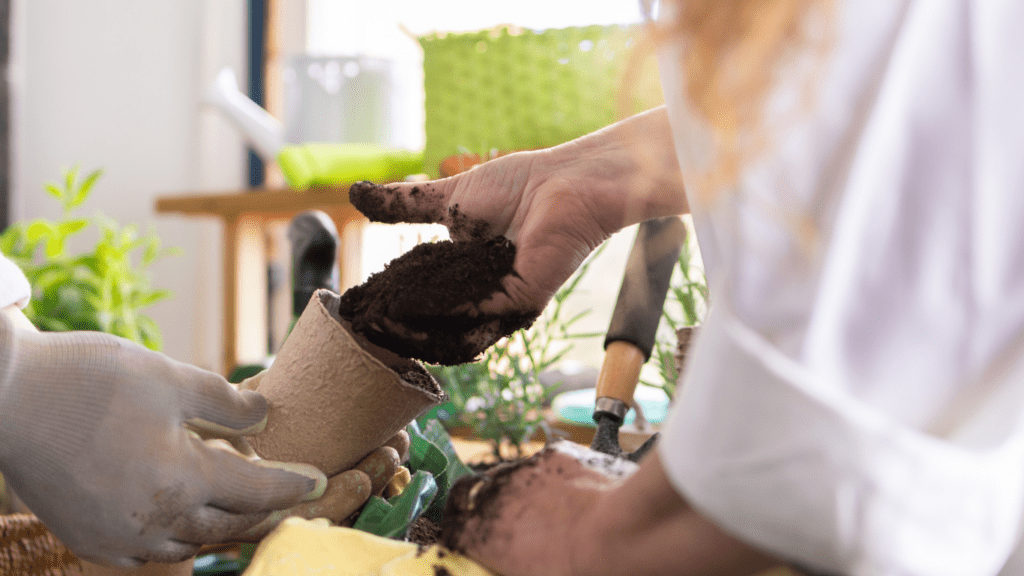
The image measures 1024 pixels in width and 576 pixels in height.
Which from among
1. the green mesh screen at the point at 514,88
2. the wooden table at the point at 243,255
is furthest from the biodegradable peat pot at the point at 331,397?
the wooden table at the point at 243,255

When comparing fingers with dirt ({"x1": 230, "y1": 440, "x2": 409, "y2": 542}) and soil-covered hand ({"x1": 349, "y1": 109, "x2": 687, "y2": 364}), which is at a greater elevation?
soil-covered hand ({"x1": 349, "y1": 109, "x2": 687, "y2": 364})

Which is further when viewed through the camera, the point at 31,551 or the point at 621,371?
the point at 621,371

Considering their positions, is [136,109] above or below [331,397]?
above

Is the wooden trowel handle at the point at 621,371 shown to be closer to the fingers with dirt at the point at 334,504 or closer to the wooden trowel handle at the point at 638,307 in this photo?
the wooden trowel handle at the point at 638,307

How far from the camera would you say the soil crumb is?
48 centimetres

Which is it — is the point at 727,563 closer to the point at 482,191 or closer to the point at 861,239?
the point at 861,239

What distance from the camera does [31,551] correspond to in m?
0.52

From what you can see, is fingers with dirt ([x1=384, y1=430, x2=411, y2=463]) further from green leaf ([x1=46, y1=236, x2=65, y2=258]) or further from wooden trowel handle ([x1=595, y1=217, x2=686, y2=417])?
green leaf ([x1=46, y1=236, x2=65, y2=258])

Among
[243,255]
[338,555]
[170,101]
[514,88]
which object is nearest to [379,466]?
[338,555]

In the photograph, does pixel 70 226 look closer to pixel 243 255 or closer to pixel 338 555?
pixel 243 255

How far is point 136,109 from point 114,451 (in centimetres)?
160

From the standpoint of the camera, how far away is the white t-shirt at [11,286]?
0.46 meters

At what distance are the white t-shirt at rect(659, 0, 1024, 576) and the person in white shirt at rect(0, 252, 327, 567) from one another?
0.28 meters

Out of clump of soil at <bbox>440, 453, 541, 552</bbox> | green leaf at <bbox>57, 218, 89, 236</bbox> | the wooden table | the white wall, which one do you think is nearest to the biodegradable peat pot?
clump of soil at <bbox>440, 453, 541, 552</bbox>
